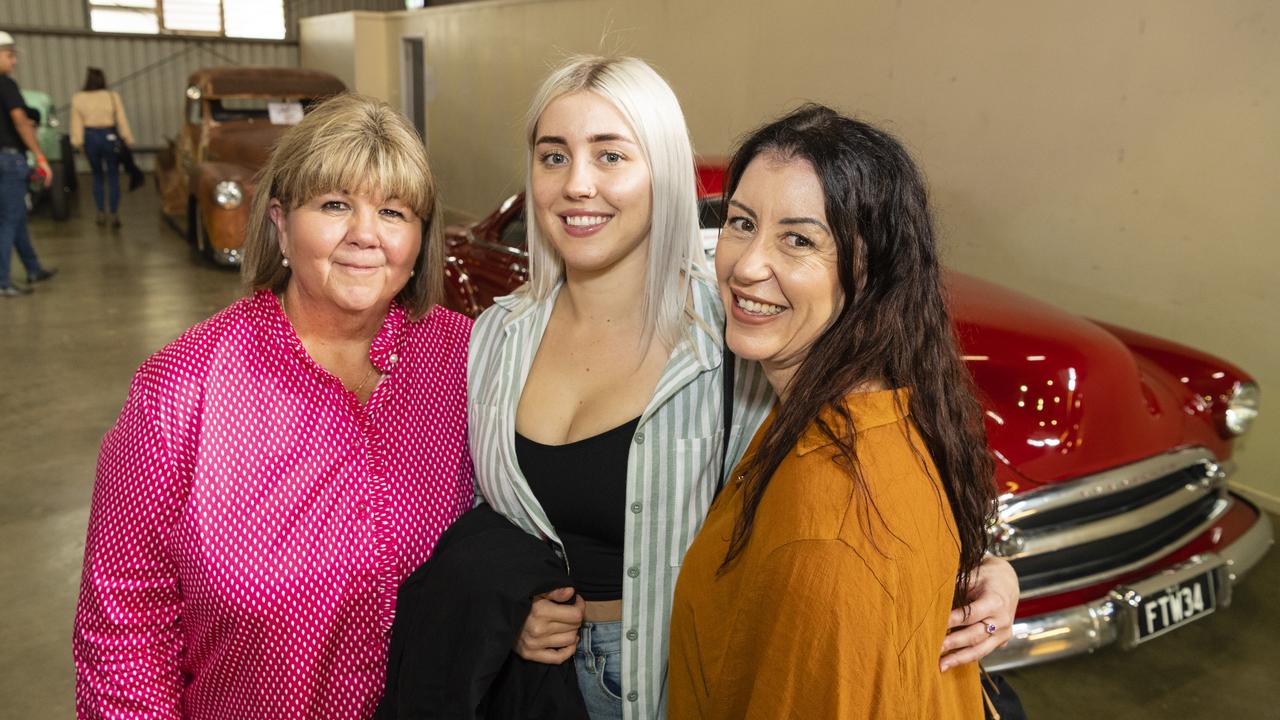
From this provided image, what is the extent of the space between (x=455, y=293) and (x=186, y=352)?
300cm

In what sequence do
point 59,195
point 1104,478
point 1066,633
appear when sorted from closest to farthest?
1. point 1066,633
2. point 1104,478
3. point 59,195

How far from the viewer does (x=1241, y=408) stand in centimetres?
312

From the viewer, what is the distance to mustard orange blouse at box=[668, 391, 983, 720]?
1.03 meters

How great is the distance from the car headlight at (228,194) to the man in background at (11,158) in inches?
51.6

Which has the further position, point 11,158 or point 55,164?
point 55,164

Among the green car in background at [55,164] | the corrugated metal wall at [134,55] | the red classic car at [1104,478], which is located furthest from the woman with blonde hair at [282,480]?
the corrugated metal wall at [134,55]

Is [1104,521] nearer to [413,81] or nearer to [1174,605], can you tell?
[1174,605]

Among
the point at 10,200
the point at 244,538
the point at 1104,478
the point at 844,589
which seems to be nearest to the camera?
the point at 844,589

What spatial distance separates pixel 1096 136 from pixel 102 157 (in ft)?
36.7

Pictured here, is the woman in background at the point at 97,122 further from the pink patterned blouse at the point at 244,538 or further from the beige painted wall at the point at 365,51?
the pink patterned blouse at the point at 244,538

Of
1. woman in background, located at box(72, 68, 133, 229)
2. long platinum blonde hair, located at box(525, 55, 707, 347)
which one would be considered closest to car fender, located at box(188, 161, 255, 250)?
woman in background, located at box(72, 68, 133, 229)

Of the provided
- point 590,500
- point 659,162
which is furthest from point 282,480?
point 659,162

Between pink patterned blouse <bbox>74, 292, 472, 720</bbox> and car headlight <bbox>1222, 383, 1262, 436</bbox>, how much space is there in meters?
2.77

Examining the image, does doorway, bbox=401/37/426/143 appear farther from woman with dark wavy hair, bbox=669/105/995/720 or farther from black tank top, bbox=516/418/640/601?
woman with dark wavy hair, bbox=669/105/995/720
